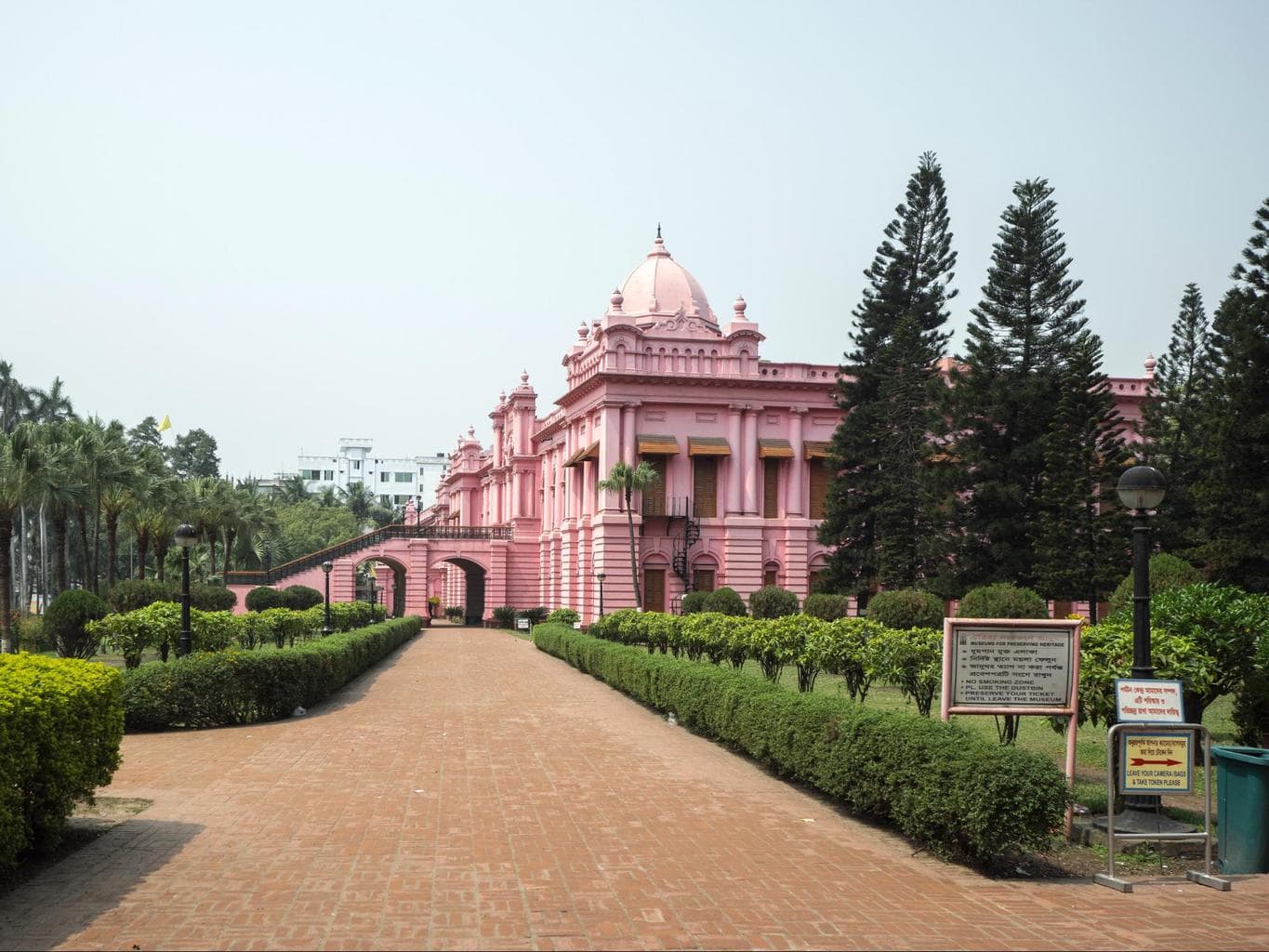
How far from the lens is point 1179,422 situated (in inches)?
1673

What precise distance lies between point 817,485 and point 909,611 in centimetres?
1990

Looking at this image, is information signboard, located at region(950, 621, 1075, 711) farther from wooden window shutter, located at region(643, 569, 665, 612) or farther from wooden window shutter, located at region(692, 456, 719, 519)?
wooden window shutter, located at region(692, 456, 719, 519)

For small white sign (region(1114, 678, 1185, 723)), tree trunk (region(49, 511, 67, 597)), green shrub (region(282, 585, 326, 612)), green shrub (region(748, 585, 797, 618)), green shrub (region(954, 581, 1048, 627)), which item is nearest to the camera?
small white sign (region(1114, 678, 1185, 723))

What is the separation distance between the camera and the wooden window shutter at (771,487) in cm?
4544

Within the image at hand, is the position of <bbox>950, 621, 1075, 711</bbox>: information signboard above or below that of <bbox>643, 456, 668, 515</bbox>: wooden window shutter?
below

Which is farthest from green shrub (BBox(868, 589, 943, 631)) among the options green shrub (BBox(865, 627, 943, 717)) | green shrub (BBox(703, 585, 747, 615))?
green shrub (BBox(865, 627, 943, 717))

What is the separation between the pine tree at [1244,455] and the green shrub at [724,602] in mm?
13251

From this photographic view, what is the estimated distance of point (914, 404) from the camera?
36.8 meters

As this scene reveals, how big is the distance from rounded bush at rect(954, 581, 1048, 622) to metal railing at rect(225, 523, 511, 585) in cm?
3470

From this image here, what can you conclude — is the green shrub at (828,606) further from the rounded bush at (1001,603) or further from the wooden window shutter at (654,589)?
the wooden window shutter at (654,589)

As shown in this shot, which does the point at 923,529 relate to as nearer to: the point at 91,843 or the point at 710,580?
the point at 710,580

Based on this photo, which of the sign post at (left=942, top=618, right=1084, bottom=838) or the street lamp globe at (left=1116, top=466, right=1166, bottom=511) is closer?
the street lamp globe at (left=1116, top=466, right=1166, bottom=511)

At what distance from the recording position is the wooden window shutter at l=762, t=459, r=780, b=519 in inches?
1789

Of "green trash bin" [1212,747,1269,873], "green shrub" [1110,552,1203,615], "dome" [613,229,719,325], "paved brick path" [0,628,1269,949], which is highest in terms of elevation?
"dome" [613,229,719,325]
